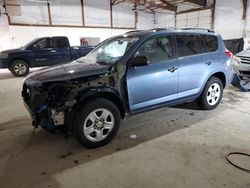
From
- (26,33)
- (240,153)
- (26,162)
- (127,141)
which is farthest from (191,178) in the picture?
(26,33)

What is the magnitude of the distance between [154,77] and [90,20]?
14.0m

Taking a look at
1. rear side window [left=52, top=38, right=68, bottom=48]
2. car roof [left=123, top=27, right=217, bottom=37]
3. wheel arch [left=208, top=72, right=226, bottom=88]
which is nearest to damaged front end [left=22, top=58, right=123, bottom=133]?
car roof [left=123, top=27, right=217, bottom=37]

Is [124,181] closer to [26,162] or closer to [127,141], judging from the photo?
[127,141]

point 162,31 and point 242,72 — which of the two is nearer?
point 162,31

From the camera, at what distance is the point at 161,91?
3.30m

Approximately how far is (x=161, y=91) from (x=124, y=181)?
156 cm

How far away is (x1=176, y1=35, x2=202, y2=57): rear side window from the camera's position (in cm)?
350

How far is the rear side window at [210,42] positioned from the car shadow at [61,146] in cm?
123

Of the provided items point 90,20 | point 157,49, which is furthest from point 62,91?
point 90,20

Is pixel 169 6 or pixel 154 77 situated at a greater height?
pixel 169 6

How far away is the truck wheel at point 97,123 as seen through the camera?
265 centimetres

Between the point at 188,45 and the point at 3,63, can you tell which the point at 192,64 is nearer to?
the point at 188,45

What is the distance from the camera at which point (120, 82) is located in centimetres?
286

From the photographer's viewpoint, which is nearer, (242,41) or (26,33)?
(242,41)
